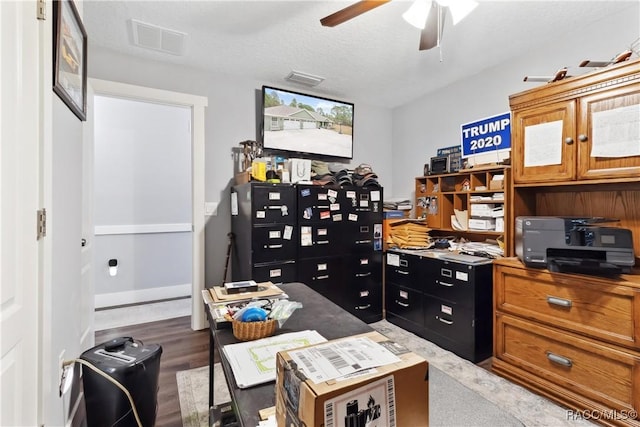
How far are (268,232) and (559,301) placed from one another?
2142 millimetres

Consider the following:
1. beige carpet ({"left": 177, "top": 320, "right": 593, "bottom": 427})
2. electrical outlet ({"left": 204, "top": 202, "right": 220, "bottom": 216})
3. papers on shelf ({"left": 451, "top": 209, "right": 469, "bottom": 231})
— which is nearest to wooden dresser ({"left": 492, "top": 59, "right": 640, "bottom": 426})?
beige carpet ({"left": 177, "top": 320, "right": 593, "bottom": 427})

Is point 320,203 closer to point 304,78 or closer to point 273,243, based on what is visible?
point 273,243

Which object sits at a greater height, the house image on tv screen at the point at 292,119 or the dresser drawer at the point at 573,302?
the house image on tv screen at the point at 292,119

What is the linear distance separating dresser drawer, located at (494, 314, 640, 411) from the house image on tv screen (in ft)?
8.46

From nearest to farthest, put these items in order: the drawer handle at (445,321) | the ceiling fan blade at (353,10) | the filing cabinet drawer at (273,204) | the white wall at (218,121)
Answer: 1. the ceiling fan blade at (353,10)
2. the drawer handle at (445,321)
3. the filing cabinet drawer at (273,204)
4. the white wall at (218,121)

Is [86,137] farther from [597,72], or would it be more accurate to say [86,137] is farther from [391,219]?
[597,72]

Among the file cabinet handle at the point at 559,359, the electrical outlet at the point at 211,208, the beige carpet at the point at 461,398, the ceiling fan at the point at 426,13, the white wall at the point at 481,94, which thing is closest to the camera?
the beige carpet at the point at 461,398

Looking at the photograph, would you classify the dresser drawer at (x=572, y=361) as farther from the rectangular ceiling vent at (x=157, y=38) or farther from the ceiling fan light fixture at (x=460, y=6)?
the rectangular ceiling vent at (x=157, y=38)

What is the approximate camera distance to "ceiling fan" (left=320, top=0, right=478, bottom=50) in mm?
1678

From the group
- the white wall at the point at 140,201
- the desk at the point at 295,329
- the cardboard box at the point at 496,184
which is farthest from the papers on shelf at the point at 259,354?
the white wall at the point at 140,201

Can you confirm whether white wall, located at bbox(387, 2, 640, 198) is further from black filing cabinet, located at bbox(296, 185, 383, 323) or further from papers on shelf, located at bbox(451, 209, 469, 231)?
black filing cabinet, located at bbox(296, 185, 383, 323)

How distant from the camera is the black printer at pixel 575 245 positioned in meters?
1.68

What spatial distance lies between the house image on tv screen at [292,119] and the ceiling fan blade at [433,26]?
5.49 ft

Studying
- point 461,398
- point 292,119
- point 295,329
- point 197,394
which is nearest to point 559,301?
point 461,398
